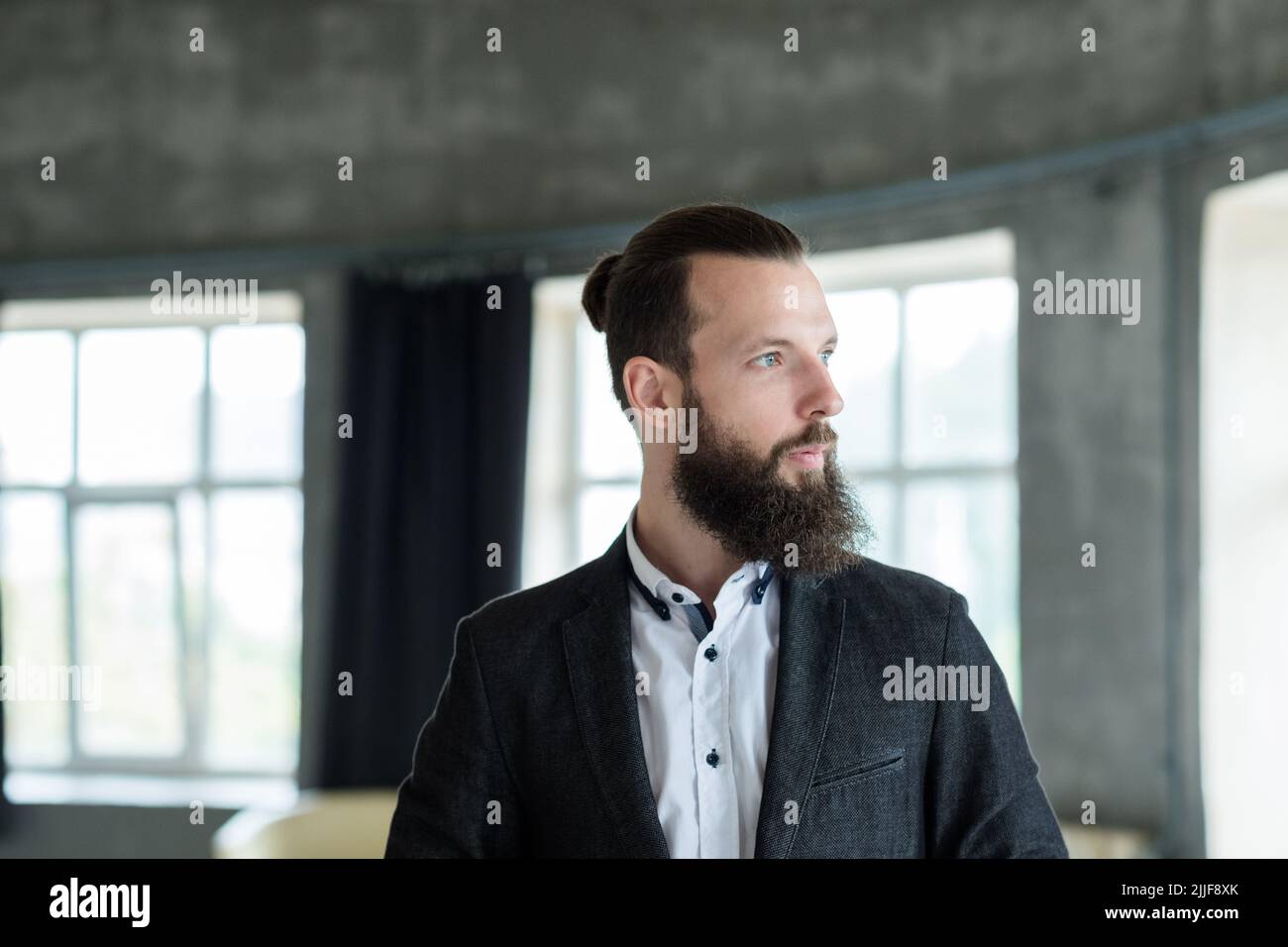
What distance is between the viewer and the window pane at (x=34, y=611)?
1.38m

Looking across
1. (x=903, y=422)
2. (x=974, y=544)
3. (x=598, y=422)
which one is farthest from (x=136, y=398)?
(x=974, y=544)

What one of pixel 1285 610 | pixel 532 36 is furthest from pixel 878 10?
pixel 1285 610

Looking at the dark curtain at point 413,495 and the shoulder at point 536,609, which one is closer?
the shoulder at point 536,609

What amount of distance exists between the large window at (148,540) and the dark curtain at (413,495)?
3.6 inches

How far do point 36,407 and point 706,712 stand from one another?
3.85ft

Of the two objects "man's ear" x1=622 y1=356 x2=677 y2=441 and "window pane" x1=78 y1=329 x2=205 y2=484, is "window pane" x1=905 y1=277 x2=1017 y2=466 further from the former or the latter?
"window pane" x1=78 y1=329 x2=205 y2=484

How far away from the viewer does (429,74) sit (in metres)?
1.48

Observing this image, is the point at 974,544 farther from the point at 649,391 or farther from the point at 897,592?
the point at 649,391

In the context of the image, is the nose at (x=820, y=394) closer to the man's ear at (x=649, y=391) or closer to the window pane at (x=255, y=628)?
the man's ear at (x=649, y=391)

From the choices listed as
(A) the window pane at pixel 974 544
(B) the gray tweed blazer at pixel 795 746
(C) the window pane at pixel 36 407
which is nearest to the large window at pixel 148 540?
(C) the window pane at pixel 36 407

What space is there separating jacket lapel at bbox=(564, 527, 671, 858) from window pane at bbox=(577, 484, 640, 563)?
1.16 ft

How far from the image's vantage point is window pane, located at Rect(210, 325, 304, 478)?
154 cm
